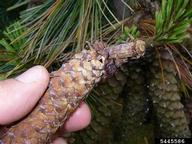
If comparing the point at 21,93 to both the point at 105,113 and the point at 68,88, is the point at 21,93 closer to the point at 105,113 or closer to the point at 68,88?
the point at 68,88

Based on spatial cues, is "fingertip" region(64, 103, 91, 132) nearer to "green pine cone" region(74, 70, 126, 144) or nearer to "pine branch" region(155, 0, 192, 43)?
"green pine cone" region(74, 70, 126, 144)

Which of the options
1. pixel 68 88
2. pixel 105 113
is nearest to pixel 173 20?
pixel 68 88

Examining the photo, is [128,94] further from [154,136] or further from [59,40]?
[59,40]

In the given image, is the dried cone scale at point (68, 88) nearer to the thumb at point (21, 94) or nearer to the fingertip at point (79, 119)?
the thumb at point (21, 94)

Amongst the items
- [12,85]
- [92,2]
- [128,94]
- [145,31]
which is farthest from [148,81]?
[12,85]

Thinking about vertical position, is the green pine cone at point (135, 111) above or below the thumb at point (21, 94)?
below

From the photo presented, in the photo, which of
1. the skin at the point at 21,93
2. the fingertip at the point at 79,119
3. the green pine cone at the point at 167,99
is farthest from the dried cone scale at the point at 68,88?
the green pine cone at the point at 167,99
